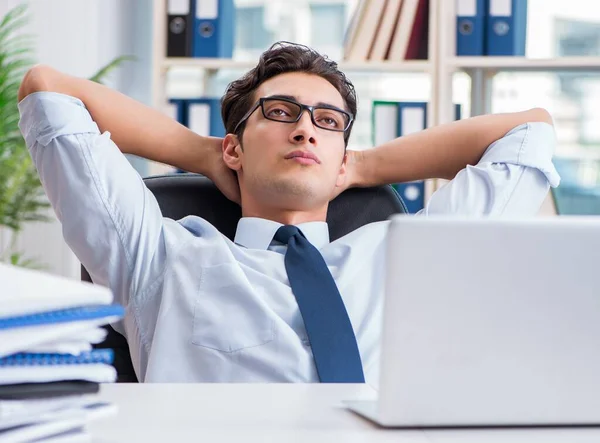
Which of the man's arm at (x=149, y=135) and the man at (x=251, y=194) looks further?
the man's arm at (x=149, y=135)

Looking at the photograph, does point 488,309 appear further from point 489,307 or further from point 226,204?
point 226,204

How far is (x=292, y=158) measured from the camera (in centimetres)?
172

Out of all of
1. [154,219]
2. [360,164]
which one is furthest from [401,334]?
[360,164]

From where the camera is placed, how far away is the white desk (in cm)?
74

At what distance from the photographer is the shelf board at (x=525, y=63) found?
310 cm

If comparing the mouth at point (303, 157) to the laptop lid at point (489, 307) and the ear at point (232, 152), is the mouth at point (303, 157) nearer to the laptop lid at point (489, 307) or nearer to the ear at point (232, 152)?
the ear at point (232, 152)

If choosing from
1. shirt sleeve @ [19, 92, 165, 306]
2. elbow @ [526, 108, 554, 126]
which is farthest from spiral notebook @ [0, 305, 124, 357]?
elbow @ [526, 108, 554, 126]

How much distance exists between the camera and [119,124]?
180cm

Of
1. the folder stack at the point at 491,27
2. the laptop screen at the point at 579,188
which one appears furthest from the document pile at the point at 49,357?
the laptop screen at the point at 579,188

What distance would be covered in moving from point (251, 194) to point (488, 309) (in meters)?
1.07

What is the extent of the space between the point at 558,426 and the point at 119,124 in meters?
1.26

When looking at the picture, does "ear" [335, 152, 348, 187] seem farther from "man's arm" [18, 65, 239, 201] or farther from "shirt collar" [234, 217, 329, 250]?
"man's arm" [18, 65, 239, 201]

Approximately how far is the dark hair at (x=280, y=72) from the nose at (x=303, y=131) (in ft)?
0.52

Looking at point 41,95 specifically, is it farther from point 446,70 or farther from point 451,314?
point 446,70
